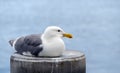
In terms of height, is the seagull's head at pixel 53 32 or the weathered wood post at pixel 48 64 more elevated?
the seagull's head at pixel 53 32

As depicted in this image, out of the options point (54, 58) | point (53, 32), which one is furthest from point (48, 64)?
point (53, 32)

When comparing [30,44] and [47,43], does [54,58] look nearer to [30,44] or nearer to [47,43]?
[47,43]

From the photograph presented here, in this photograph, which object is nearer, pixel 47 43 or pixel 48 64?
pixel 48 64

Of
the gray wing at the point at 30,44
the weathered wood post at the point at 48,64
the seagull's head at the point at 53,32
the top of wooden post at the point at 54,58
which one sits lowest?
the weathered wood post at the point at 48,64

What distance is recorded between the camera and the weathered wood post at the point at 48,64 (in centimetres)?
275

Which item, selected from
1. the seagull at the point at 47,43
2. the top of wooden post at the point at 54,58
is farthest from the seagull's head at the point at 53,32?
the top of wooden post at the point at 54,58

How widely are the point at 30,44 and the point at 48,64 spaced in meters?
0.26

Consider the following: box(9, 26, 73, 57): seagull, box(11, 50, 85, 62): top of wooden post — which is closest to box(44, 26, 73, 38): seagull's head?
box(9, 26, 73, 57): seagull

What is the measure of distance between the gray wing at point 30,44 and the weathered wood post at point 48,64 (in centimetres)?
7

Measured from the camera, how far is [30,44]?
9.62 ft

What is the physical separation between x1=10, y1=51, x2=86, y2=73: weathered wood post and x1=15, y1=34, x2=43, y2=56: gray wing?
73 mm

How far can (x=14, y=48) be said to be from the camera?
3107 millimetres

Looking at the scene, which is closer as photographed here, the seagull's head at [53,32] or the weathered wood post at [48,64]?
the weathered wood post at [48,64]

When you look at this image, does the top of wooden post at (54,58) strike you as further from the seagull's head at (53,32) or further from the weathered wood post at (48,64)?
the seagull's head at (53,32)
